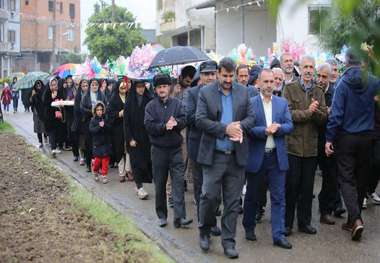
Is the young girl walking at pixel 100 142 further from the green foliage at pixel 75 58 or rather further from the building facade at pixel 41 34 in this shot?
the building facade at pixel 41 34

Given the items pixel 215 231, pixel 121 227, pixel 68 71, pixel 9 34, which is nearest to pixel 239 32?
pixel 68 71

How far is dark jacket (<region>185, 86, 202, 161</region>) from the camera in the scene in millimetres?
6559

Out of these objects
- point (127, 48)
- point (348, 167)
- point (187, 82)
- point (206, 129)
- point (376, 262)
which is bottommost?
point (376, 262)

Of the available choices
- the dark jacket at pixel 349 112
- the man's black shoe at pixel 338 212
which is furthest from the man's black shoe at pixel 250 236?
the man's black shoe at pixel 338 212

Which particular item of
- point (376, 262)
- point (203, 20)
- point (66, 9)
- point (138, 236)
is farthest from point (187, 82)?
point (66, 9)

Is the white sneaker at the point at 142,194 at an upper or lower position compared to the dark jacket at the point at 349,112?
lower

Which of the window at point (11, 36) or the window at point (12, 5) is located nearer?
the window at point (11, 36)

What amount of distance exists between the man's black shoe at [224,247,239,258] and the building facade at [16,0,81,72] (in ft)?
202

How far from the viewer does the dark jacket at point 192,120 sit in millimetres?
6559

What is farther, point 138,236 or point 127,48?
point 127,48

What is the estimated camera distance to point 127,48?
42.6 m

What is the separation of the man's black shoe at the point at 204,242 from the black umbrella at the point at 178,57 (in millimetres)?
4188

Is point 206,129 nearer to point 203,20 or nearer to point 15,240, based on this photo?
point 15,240

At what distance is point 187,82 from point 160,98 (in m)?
0.98
